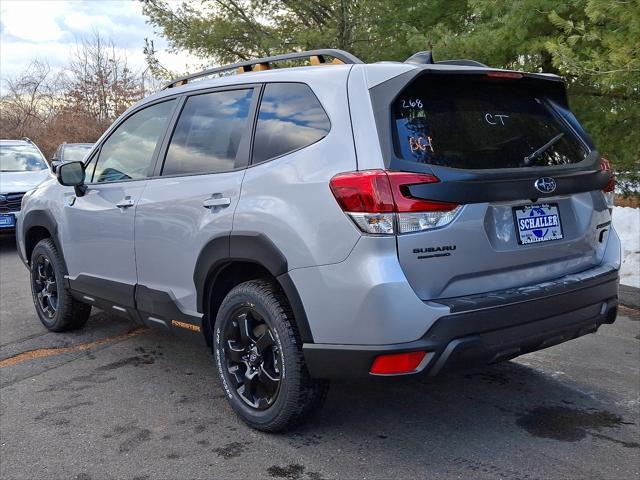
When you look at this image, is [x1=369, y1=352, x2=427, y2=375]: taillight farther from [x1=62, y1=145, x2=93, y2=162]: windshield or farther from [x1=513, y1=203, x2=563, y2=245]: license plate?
[x1=62, y1=145, x2=93, y2=162]: windshield

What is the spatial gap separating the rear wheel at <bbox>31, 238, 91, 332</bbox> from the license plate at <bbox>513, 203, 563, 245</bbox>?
3.51m

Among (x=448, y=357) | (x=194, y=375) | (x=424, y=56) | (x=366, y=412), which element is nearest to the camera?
(x=448, y=357)

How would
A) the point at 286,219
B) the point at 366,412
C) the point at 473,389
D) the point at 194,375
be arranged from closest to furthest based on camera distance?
the point at 286,219, the point at 366,412, the point at 473,389, the point at 194,375

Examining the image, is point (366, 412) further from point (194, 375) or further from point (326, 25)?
point (326, 25)

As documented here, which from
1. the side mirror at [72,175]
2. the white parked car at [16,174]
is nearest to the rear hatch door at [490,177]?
the side mirror at [72,175]

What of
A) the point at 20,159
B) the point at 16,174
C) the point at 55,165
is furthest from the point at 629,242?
the point at 20,159

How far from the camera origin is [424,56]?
330cm

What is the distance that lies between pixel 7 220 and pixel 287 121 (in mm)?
7670

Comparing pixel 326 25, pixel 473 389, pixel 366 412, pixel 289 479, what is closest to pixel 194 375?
pixel 366 412

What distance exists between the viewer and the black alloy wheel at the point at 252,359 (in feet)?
10.9

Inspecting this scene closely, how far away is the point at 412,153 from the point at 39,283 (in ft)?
12.7

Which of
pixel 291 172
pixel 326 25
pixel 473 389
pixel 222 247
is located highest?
pixel 326 25

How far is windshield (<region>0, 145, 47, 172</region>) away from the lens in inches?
432

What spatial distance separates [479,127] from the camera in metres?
3.10
